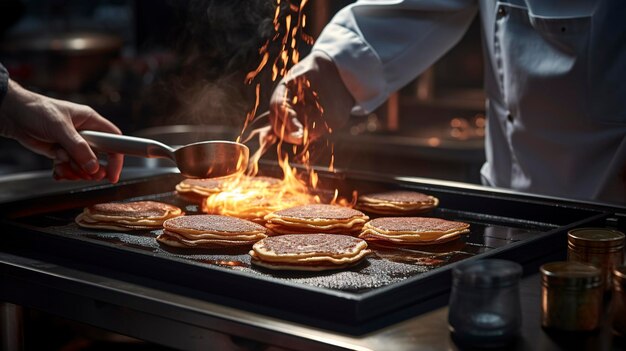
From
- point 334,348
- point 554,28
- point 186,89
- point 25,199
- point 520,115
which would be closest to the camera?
point 334,348

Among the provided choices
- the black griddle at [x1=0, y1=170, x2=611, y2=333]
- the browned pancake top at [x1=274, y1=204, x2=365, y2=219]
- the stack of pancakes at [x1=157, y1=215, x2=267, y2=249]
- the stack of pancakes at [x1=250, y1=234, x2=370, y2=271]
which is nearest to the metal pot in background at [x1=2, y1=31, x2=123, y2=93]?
the black griddle at [x1=0, y1=170, x2=611, y2=333]

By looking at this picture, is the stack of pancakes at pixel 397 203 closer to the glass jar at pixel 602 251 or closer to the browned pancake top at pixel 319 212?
the browned pancake top at pixel 319 212

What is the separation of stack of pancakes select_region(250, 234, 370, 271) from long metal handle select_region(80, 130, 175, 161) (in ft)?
1.59

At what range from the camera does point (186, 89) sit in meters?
6.88

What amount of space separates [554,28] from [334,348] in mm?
1531

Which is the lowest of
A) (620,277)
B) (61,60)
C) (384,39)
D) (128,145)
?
(620,277)

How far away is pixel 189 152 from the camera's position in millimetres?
2311

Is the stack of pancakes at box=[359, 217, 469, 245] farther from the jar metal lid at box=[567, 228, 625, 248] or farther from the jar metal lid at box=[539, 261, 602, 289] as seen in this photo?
the jar metal lid at box=[539, 261, 602, 289]

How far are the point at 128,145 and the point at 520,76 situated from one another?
121 centimetres

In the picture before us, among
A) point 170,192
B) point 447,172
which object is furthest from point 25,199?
point 447,172

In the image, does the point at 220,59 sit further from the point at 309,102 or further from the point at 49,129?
the point at 49,129

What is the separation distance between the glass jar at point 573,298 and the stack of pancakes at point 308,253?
0.52 metres

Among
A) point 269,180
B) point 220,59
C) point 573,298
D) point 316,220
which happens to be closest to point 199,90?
point 220,59

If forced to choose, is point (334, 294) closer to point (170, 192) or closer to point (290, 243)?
point (290, 243)
